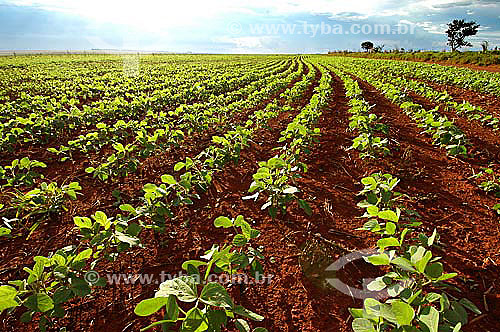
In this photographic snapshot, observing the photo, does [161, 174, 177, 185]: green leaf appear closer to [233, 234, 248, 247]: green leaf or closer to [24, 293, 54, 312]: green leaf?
[233, 234, 248, 247]: green leaf

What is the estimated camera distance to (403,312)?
4.04ft

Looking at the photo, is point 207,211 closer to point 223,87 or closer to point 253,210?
point 253,210

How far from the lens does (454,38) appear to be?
162ft

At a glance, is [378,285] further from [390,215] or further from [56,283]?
[56,283]

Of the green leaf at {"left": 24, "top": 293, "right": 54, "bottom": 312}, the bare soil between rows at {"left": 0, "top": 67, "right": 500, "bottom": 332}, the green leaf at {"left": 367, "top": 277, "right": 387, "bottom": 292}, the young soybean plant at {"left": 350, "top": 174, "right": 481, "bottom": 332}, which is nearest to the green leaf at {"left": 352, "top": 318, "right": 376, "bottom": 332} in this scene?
the young soybean plant at {"left": 350, "top": 174, "right": 481, "bottom": 332}

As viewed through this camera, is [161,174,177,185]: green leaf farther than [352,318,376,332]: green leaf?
Yes

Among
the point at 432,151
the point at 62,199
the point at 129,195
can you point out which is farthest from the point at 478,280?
the point at 62,199

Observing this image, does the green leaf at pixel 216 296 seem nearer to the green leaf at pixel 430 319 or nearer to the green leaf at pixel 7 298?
the green leaf at pixel 430 319

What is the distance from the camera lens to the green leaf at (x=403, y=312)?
122 centimetres

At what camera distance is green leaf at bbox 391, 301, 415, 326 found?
1.22 m

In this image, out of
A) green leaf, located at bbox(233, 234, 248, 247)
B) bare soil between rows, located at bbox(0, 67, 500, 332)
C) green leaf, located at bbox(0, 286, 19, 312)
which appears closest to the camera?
green leaf, located at bbox(0, 286, 19, 312)

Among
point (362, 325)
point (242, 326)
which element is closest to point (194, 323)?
point (242, 326)

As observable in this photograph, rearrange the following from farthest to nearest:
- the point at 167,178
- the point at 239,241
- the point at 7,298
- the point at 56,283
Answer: the point at 167,178 → the point at 239,241 → the point at 56,283 → the point at 7,298

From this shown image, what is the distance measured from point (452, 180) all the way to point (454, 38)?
5983cm
